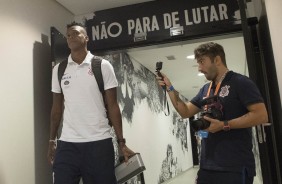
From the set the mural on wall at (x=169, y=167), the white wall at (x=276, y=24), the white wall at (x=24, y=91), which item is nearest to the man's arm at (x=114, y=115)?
the white wall at (x=24, y=91)

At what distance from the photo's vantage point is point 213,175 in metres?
1.54

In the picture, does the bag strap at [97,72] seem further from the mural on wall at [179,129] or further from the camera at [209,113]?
the mural on wall at [179,129]

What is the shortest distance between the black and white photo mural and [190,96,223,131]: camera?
2.70 meters

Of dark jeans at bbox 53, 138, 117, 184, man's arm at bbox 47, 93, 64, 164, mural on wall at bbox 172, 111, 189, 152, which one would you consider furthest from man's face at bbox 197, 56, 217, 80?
mural on wall at bbox 172, 111, 189, 152

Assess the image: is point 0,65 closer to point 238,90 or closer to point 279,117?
point 238,90

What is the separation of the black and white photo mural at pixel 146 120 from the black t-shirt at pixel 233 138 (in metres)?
2.73

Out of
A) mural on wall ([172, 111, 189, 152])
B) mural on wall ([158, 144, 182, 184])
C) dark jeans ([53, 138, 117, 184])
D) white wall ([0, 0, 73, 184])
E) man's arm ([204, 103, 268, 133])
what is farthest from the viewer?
mural on wall ([172, 111, 189, 152])

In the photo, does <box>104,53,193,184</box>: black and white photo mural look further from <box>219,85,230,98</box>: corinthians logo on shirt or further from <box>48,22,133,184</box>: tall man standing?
<box>219,85,230,98</box>: corinthians logo on shirt

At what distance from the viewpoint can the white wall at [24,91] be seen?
87.2 inches

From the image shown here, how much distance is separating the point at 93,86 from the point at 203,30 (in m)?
1.38

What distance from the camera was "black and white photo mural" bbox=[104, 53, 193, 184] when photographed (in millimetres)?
4617

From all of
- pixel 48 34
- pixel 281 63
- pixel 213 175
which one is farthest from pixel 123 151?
pixel 48 34

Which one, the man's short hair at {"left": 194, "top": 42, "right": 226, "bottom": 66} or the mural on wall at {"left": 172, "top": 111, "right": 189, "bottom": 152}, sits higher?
the man's short hair at {"left": 194, "top": 42, "right": 226, "bottom": 66}

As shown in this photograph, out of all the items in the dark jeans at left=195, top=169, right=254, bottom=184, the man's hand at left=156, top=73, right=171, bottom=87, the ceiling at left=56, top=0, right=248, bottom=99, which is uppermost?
the ceiling at left=56, top=0, right=248, bottom=99
